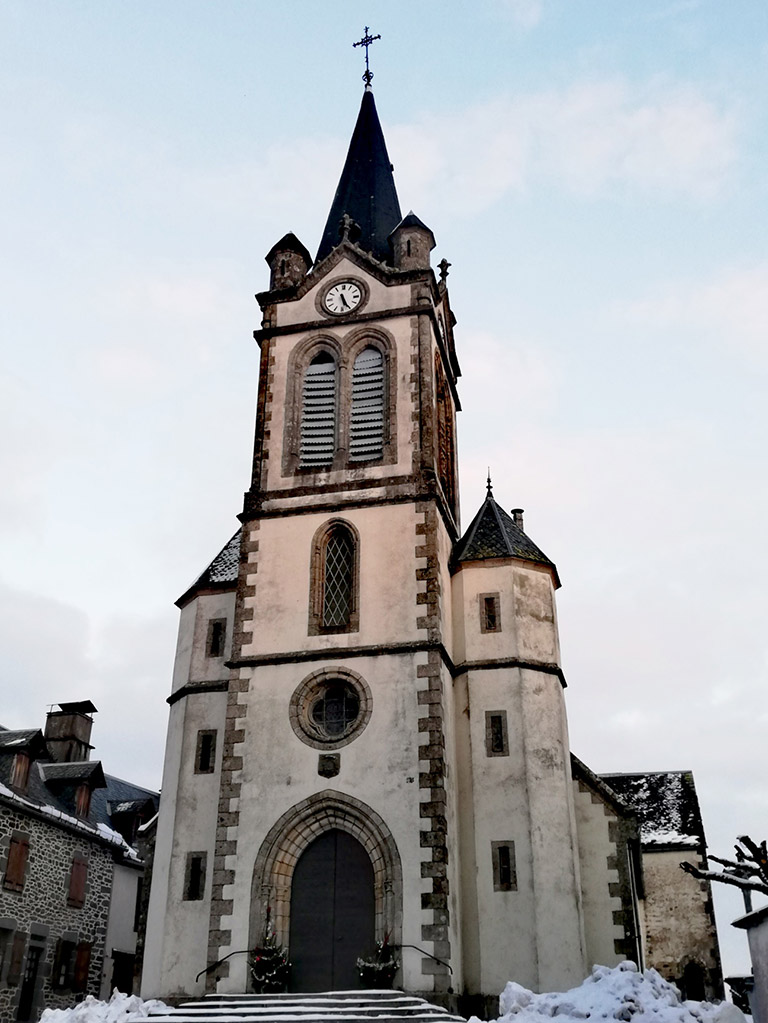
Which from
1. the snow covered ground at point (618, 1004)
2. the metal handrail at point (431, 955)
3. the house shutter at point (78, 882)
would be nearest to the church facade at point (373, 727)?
the metal handrail at point (431, 955)

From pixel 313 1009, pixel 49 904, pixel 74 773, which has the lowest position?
pixel 313 1009

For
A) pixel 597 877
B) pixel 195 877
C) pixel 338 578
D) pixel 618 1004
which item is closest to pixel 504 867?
pixel 597 877

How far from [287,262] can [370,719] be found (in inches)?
494

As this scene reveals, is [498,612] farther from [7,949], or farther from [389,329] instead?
[7,949]

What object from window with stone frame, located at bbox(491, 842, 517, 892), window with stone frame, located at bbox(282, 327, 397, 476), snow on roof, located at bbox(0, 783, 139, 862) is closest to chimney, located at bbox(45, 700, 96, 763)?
snow on roof, located at bbox(0, 783, 139, 862)

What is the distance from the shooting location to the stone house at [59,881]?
85.8 ft

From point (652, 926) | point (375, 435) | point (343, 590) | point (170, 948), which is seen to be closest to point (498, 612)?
point (343, 590)

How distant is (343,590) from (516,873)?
6.64 metres

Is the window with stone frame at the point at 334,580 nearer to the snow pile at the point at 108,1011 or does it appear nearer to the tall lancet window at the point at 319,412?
the tall lancet window at the point at 319,412

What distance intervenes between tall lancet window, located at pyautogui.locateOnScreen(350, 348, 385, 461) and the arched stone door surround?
7.80m

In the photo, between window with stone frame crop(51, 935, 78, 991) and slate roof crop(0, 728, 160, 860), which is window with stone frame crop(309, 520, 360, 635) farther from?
window with stone frame crop(51, 935, 78, 991)

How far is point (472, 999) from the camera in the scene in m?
19.4

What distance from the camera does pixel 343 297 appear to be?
26359 mm

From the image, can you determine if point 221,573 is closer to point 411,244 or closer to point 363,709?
point 363,709
